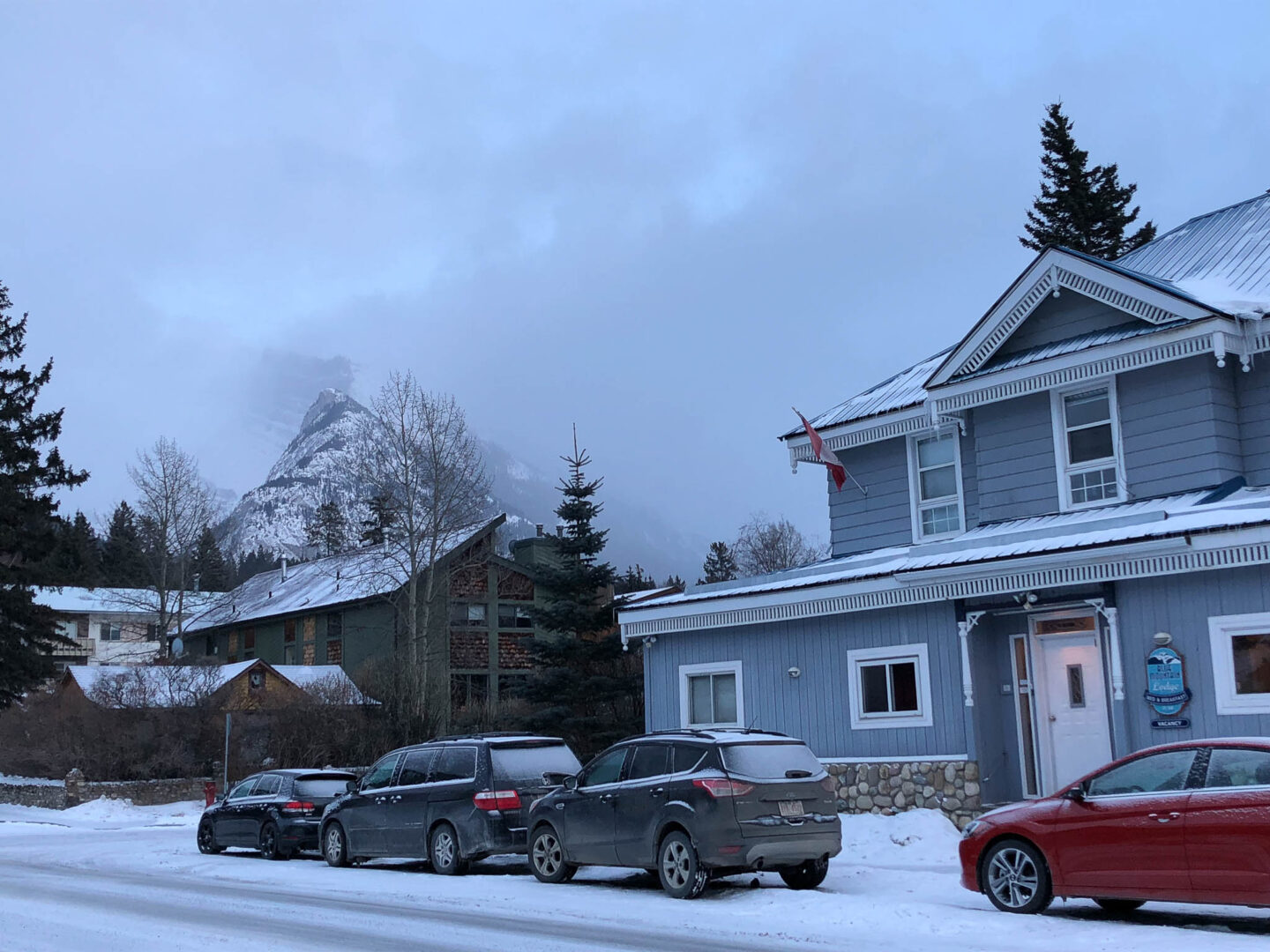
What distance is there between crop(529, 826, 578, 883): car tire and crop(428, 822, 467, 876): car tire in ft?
5.04

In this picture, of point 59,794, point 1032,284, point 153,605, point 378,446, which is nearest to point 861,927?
point 1032,284

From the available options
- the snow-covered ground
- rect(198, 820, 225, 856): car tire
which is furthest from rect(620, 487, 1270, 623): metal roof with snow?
rect(198, 820, 225, 856): car tire

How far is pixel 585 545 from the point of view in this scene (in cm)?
3575

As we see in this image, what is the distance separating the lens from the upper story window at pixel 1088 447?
18516mm

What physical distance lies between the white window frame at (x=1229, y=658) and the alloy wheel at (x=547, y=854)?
312 inches

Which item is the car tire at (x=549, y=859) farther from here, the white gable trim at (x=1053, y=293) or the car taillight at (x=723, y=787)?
the white gable trim at (x=1053, y=293)

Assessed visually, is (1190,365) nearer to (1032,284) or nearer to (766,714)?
(1032,284)

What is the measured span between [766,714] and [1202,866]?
427 inches

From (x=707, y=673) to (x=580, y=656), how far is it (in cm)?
1397

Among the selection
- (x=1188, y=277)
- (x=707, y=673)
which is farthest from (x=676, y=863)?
(x=1188, y=277)

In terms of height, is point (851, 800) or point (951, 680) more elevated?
point (951, 680)

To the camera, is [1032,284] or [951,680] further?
[1032,284]

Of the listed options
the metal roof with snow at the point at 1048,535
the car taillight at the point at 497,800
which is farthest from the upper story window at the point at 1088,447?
the car taillight at the point at 497,800

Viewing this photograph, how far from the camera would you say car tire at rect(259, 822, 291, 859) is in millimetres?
20031
